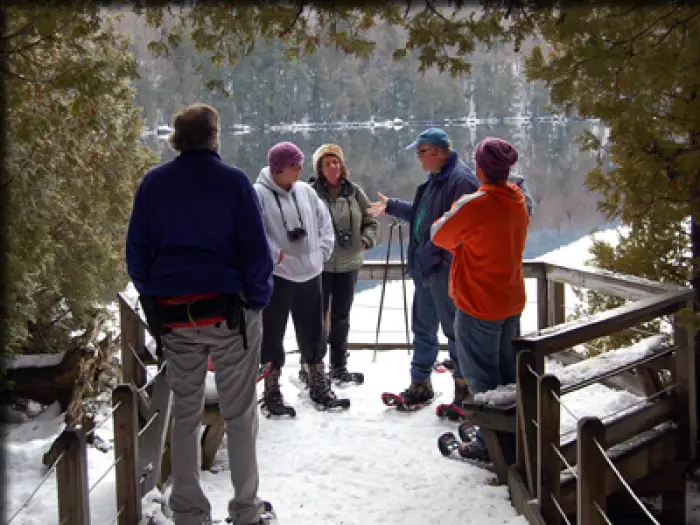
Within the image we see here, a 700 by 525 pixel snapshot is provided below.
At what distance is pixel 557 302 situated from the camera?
604 cm

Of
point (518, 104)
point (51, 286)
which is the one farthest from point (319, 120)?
point (51, 286)

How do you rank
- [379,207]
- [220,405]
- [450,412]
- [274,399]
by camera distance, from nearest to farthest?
[220,405], [450,412], [274,399], [379,207]

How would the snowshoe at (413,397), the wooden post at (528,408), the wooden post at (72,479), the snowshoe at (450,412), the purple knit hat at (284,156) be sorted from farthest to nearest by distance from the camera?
the snowshoe at (413,397)
the snowshoe at (450,412)
the purple knit hat at (284,156)
the wooden post at (528,408)
the wooden post at (72,479)

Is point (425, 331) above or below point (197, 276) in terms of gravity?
below

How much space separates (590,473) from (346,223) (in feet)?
10.6

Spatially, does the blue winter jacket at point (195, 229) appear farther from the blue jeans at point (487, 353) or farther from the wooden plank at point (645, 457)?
the wooden plank at point (645, 457)

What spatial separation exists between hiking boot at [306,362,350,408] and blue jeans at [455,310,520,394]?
4.21ft

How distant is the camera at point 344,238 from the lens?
17.8 ft

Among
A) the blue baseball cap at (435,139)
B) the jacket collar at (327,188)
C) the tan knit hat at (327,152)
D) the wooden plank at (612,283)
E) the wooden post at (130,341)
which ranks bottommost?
the wooden post at (130,341)

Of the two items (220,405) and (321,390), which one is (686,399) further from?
(220,405)

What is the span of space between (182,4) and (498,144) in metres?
1.74

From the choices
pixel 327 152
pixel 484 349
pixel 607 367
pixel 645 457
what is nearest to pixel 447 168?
pixel 327 152

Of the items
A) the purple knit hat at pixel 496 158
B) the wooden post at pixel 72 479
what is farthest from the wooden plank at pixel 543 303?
the wooden post at pixel 72 479

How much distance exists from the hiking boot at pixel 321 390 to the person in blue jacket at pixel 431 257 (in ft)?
1.45
